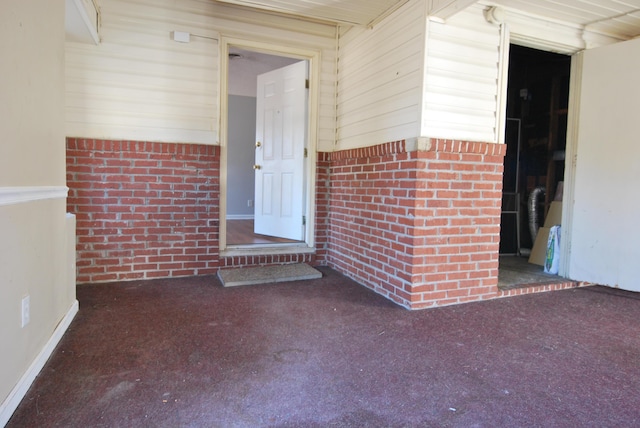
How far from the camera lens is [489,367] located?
6.31 feet

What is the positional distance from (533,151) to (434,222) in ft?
9.79

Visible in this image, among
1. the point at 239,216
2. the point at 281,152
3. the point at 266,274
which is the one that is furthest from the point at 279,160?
the point at 239,216

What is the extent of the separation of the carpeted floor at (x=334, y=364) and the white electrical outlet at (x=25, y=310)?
290 mm

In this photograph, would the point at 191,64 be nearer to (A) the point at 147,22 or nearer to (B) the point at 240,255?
(A) the point at 147,22

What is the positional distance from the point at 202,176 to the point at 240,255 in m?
0.86

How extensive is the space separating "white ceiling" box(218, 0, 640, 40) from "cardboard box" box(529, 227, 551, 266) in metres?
2.10

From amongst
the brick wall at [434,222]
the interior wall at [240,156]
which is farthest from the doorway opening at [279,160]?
→ the interior wall at [240,156]

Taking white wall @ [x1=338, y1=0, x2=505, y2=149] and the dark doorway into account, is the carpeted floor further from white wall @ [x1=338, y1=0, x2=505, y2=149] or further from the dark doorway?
the dark doorway

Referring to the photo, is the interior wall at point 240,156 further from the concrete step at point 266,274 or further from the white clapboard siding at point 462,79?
the white clapboard siding at point 462,79

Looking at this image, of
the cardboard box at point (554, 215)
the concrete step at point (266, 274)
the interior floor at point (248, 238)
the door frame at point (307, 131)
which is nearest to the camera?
the concrete step at point (266, 274)

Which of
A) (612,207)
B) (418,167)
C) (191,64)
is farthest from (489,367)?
(191,64)

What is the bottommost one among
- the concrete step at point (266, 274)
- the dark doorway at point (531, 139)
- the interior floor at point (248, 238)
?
the concrete step at point (266, 274)

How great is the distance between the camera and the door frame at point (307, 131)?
11.8 ft

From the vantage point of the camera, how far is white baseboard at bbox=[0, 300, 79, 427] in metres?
1.42
